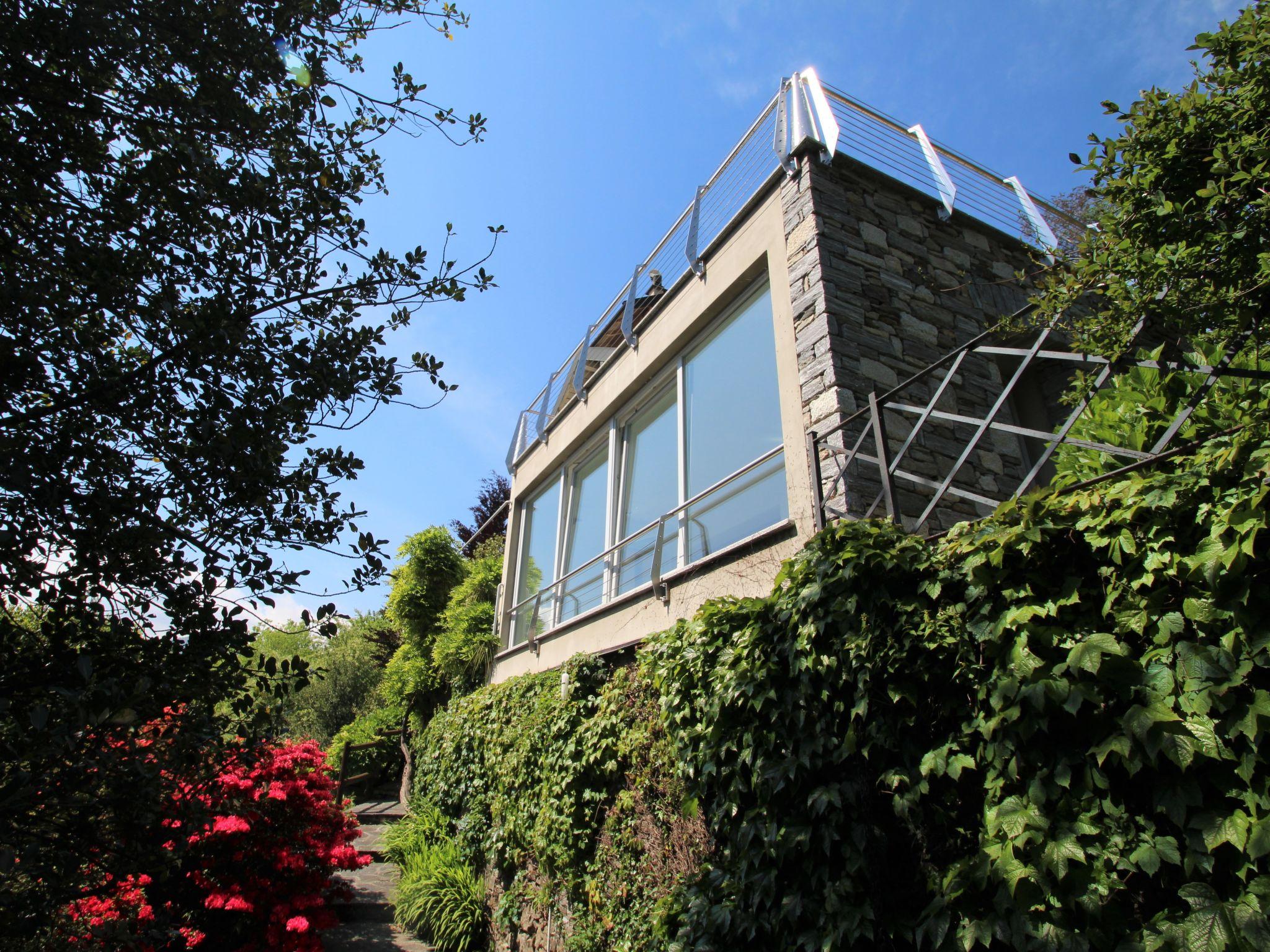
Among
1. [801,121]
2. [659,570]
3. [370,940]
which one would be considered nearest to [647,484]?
[659,570]

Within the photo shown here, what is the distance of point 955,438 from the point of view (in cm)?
526

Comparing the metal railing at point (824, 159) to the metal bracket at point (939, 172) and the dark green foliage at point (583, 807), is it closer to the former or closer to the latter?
the metal bracket at point (939, 172)

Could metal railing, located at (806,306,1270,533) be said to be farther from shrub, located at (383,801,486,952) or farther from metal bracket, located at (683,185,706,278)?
shrub, located at (383,801,486,952)

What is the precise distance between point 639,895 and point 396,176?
15.0 feet

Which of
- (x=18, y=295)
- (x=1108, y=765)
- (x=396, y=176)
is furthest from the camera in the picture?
(x=396, y=176)

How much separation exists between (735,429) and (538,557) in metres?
5.10

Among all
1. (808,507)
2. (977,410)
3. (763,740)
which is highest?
(977,410)

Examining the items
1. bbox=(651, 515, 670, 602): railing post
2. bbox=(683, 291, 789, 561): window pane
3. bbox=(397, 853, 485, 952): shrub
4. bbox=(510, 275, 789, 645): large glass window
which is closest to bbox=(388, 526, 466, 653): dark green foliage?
bbox=(510, 275, 789, 645): large glass window

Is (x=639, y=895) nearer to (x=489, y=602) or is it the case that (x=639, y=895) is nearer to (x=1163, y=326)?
(x=1163, y=326)

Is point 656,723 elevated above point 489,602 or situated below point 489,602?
below

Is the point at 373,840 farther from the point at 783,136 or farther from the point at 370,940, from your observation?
the point at 783,136

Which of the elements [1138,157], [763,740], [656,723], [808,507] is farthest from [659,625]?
[1138,157]

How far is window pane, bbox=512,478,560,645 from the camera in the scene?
31.1 ft

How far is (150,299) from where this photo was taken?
2307mm
